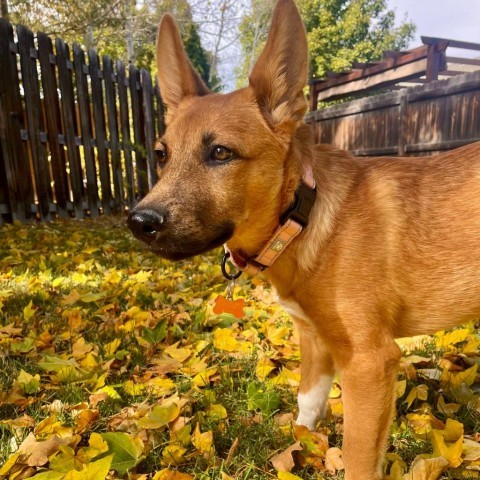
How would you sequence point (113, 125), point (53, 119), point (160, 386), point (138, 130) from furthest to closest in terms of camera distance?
point (138, 130)
point (113, 125)
point (53, 119)
point (160, 386)

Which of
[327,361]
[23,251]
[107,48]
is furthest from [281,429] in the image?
[107,48]

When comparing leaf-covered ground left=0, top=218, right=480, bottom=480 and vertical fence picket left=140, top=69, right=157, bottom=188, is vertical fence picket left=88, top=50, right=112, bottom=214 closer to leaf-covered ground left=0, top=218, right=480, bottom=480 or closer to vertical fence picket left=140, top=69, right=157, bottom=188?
vertical fence picket left=140, top=69, right=157, bottom=188

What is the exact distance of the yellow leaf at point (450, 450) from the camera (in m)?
1.82

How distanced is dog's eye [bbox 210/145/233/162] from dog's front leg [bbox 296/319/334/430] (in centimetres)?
93

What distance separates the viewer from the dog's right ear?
2.47 meters

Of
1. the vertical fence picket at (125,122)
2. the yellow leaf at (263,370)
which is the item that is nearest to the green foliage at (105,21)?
the vertical fence picket at (125,122)

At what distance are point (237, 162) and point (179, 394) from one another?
54.0 inches

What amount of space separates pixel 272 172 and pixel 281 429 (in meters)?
1.30

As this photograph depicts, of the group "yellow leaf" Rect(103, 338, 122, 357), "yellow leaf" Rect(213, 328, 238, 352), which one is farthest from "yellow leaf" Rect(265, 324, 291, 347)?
"yellow leaf" Rect(103, 338, 122, 357)

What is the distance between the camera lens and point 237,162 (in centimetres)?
203

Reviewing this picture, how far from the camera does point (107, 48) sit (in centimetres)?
2438

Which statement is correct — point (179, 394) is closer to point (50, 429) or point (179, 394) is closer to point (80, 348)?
point (50, 429)

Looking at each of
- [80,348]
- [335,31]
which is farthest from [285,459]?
[335,31]

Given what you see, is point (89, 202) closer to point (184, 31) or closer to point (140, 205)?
point (140, 205)
